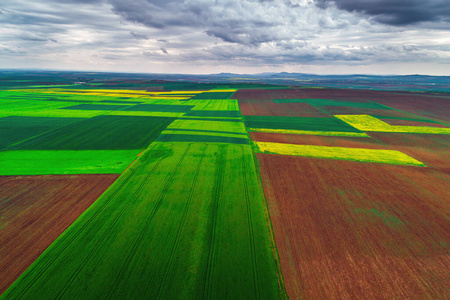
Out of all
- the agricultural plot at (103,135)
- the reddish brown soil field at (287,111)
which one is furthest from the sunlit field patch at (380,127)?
the agricultural plot at (103,135)

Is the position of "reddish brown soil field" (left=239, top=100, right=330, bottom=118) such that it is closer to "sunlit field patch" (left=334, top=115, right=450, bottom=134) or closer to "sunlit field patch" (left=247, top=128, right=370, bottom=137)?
"sunlit field patch" (left=334, top=115, right=450, bottom=134)

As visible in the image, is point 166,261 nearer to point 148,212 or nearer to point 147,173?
point 148,212

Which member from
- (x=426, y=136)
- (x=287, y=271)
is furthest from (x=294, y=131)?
(x=287, y=271)

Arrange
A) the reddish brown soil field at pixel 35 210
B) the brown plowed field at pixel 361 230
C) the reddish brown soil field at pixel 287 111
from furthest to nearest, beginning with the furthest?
the reddish brown soil field at pixel 287 111 → the reddish brown soil field at pixel 35 210 → the brown plowed field at pixel 361 230

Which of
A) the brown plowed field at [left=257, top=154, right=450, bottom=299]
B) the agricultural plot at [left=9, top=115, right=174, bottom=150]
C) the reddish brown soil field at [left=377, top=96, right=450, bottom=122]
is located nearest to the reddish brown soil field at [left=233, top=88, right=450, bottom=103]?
the reddish brown soil field at [left=377, top=96, right=450, bottom=122]

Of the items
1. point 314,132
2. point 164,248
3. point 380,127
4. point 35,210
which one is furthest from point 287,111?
point 35,210

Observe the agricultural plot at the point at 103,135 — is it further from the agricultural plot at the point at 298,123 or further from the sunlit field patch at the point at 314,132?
the sunlit field patch at the point at 314,132
